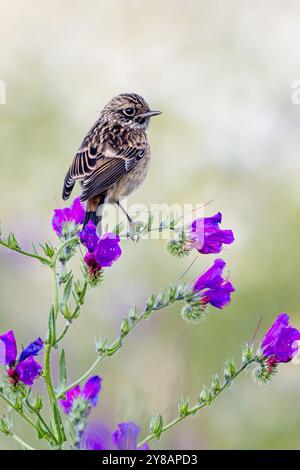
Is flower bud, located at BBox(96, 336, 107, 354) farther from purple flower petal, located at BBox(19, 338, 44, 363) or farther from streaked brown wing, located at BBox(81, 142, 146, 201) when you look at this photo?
streaked brown wing, located at BBox(81, 142, 146, 201)

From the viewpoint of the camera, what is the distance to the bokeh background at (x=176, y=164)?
232 inches

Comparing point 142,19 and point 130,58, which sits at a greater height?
point 142,19

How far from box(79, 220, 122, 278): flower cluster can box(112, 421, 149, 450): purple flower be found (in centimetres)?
65

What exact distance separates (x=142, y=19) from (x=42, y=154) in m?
2.68

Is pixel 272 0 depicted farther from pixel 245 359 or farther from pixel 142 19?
pixel 245 359

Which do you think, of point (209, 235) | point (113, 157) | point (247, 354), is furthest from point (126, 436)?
point (113, 157)

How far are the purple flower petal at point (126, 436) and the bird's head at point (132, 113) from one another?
13.2 feet

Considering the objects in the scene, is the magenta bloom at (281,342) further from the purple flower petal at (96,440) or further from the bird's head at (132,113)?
the bird's head at (132,113)

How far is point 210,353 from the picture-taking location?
6.13 meters

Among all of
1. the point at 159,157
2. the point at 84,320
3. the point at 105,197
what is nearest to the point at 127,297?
the point at 84,320

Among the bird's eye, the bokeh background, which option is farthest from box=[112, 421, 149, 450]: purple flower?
the bird's eye

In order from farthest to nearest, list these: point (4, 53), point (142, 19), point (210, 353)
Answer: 1. point (142, 19)
2. point (4, 53)
3. point (210, 353)

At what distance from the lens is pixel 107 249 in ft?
9.57

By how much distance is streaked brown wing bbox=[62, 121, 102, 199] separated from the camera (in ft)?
16.8
